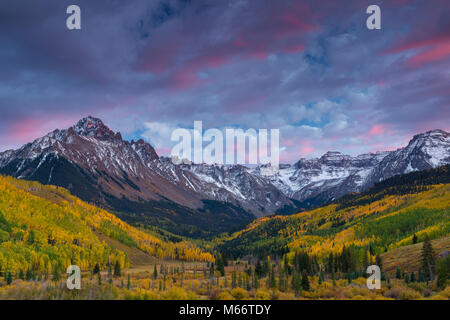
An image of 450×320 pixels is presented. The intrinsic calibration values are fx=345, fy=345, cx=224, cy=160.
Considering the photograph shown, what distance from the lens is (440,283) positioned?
92.9 metres

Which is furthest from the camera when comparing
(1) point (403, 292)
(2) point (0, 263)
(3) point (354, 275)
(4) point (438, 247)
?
(2) point (0, 263)

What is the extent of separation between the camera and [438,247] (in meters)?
144
